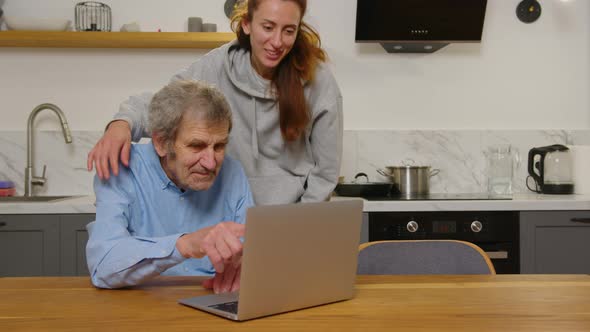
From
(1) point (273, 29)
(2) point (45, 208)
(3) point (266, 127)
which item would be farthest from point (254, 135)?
(2) point (45, 208)

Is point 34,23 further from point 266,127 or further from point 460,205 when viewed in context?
point 460,205

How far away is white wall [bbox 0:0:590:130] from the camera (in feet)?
11.3

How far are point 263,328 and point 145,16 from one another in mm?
2662

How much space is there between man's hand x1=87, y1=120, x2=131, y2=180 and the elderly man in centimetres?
Answer: 4

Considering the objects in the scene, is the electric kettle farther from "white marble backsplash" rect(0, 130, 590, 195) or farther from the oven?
the oven

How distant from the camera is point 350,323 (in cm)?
115

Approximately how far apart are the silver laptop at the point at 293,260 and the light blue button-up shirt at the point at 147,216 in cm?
16

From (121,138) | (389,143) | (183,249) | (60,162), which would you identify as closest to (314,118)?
(121,138)

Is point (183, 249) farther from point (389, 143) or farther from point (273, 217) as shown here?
point (389, 143)

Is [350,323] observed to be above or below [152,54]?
below

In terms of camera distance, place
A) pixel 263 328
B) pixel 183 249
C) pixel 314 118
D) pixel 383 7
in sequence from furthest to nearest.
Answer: pixel 383 7 < pixel 314 118 < pixel 183 249 < pixel 263 328

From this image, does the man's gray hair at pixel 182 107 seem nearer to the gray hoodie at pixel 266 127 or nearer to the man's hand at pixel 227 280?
the man's hand at pixel 227 280

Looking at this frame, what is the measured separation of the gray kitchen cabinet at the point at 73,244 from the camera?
2848 millimetres

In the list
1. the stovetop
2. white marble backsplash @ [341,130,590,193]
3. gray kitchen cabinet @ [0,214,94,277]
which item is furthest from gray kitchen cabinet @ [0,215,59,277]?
white marble backsplash @ [341,130,590,193]
